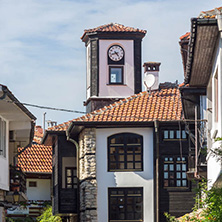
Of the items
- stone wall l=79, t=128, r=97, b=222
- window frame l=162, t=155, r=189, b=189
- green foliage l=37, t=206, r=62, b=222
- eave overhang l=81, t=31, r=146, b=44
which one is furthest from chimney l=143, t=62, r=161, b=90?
green foliage l=37, t=206, r=62, b=222

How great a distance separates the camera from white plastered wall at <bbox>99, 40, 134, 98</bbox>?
4462 centimetres

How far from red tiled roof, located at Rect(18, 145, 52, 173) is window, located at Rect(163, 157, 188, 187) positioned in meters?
14.5

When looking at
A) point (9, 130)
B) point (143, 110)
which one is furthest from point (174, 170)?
point (9, 130)

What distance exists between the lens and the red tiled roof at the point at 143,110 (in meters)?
37.0

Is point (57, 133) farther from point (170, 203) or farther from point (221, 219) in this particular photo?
point (221, 219)

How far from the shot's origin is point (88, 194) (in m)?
36.4

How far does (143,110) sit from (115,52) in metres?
7.77

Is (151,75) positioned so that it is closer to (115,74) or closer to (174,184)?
(115,74)

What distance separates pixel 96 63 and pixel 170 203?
A: 1142cm

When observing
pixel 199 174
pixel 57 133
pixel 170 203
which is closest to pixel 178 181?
pixel 170 203

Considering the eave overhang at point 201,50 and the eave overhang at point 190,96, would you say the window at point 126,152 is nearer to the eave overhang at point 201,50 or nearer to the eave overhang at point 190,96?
the eave overhang at point 190,96

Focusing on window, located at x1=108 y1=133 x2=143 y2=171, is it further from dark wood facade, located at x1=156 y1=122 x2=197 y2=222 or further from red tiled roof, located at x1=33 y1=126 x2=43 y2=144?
red tiled roof, located at x1=33 y1=126 x2=43 y2=144

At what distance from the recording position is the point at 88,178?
3666 cm

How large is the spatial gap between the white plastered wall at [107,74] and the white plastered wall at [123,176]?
778 cm
